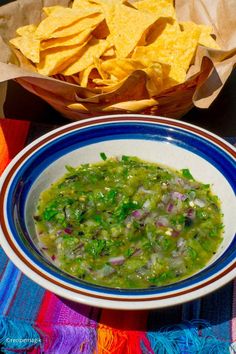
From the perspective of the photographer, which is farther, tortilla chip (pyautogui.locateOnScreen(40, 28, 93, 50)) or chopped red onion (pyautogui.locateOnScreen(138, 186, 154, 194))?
tortilla chip (pyautogui.locateOnScreen(40, 28, 93, 50))

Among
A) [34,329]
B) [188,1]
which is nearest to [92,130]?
[34,329]

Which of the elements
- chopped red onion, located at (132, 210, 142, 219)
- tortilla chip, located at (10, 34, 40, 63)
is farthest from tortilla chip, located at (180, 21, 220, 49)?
chopped red onion, located at (132, 210, 142, 219)

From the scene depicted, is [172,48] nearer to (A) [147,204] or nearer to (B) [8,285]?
(A) [147,204]

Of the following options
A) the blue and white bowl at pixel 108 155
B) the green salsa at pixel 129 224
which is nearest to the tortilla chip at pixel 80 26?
the blue and white bowl at pixel 108 155

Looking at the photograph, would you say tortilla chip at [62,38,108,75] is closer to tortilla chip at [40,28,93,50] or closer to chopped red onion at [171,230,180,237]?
tortilla chip at [40,28,93,50]

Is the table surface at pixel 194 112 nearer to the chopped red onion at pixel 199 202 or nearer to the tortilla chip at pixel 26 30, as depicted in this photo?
the tortilla chip at pixel 26 30

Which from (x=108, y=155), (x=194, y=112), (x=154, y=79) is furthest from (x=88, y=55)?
(x=108, y=155)
